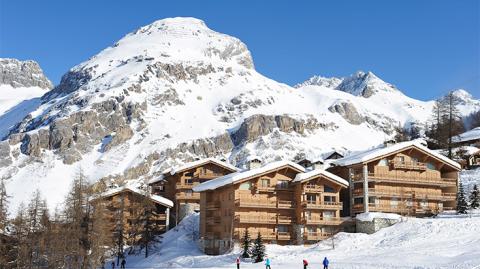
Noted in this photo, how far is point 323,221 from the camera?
7000cm

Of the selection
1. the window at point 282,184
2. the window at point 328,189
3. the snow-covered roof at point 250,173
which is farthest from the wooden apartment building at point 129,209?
the window at point 328,189

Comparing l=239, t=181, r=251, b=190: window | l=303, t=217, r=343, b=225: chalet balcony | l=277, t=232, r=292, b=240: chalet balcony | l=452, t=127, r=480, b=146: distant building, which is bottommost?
l=277, t=232, r=292, b=240: chalet balcony

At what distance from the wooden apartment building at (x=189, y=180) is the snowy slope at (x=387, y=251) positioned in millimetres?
18514

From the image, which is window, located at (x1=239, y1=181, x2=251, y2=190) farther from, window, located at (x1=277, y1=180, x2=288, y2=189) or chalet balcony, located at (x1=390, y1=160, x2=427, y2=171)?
chalet balcony, located at (x1=390, y1=160, x2=427, y2=171)

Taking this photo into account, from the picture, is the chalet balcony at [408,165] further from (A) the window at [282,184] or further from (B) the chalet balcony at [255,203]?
(B) the chalet balcony at [255,203]

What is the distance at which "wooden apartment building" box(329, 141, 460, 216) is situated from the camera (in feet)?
240

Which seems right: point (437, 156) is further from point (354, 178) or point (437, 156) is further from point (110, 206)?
point (110, 206)

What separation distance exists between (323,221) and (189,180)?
101 feet

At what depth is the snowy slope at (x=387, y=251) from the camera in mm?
47750

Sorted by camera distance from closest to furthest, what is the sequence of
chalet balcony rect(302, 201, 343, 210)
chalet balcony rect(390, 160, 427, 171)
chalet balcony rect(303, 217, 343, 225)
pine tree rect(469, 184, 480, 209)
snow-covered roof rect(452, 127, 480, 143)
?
1. pine tree rect(469, 184, 480, 209)
2. chalet balcony rect(303, 217, 343, 225)
3. chalet balcony rect(302, 201, 343, 210)
4. chalet balcony rect(390, 160, 427, 171)
5. snow-covered roof rect(452, 127, 480, 143)

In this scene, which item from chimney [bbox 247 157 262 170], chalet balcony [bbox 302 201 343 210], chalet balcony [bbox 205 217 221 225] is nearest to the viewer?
chalet balcony [bbox 302 201 343 210]

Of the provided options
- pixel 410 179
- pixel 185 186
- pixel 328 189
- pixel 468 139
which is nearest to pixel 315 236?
pixel 328 189

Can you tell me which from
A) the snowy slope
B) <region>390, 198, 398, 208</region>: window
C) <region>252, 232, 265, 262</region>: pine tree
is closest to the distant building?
<region>390, 198, 398, 208</region>: window

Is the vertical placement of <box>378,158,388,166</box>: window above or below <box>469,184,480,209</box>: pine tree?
above
